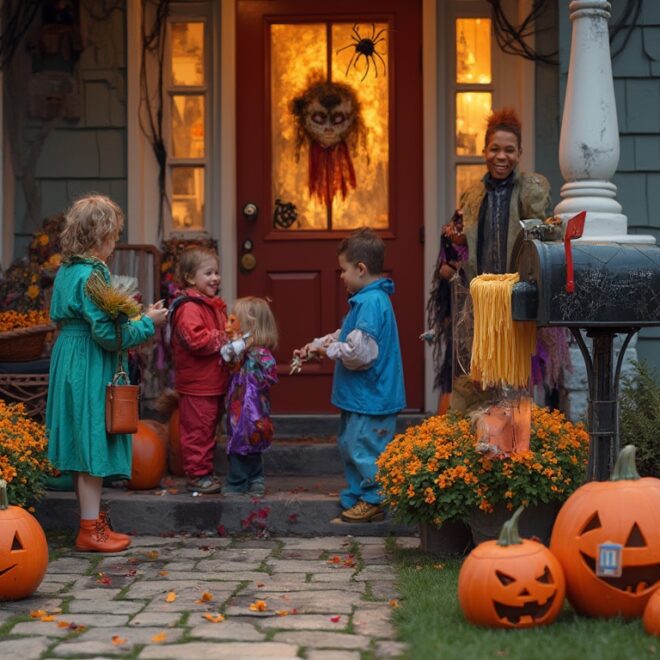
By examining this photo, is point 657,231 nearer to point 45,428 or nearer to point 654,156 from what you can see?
point 654,156

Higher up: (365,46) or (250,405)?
(365,46)

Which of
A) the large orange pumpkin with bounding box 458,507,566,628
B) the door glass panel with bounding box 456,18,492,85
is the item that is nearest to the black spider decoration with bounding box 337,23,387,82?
the door glass panel with bounding box 456,18,492,85

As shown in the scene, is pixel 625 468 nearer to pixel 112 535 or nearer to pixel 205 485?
pixel 112 535

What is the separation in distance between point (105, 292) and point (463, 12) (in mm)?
3322

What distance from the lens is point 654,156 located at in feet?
22.5

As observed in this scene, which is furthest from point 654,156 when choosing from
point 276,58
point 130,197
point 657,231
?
point 130,197


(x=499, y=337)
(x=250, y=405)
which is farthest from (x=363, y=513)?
(x=499, y=337)

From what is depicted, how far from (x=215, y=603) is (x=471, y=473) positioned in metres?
1.18

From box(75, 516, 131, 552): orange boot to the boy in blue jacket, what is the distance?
1.09 meters

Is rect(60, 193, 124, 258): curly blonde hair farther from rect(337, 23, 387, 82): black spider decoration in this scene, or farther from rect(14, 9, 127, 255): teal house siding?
rect(337, 23, 387, 82): black spider decoration

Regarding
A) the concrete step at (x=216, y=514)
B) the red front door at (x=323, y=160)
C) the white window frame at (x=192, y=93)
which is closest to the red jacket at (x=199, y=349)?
the concrete step at (x=216, y=514)

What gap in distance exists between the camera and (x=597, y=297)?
4.47 meters

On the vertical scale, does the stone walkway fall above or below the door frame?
below

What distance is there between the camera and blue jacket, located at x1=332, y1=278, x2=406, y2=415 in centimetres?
589
